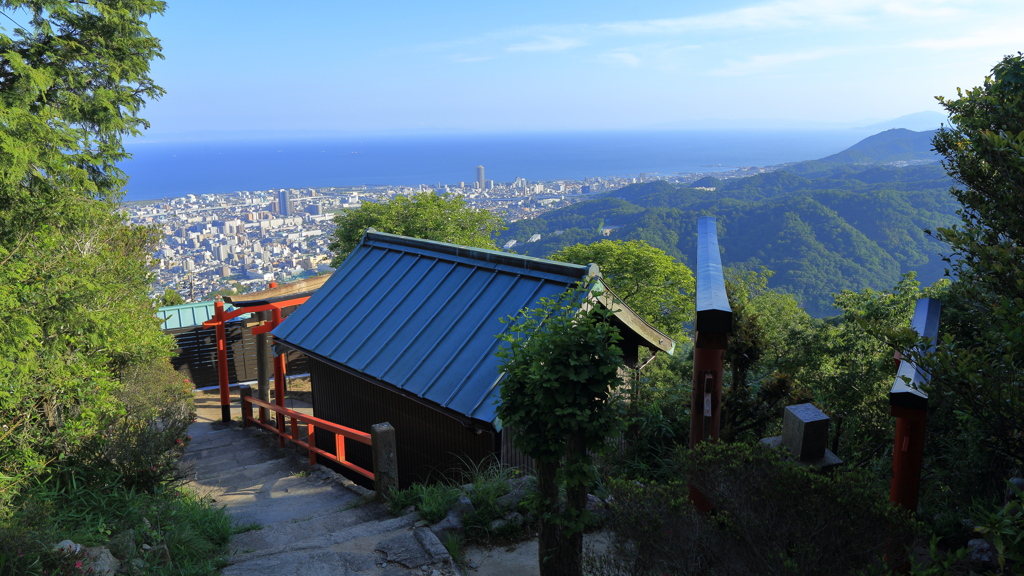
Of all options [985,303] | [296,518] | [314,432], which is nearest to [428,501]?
[296,518]

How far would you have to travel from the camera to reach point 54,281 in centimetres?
760

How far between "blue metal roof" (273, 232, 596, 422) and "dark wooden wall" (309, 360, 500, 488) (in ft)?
1.44

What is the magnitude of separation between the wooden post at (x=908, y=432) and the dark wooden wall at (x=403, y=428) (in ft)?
13.2

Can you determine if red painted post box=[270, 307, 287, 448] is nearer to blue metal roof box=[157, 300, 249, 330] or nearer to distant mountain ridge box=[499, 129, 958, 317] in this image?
blue metal roof box=[157, 300, 249, 330]

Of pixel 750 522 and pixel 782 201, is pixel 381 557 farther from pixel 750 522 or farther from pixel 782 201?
pixel 782 201

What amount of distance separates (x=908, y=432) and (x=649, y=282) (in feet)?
77.8

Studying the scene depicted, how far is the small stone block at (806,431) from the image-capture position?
16.5ft

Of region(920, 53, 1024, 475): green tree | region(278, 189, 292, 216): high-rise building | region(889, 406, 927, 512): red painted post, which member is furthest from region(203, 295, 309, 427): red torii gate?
region(278, 189, 292, 216): high-rise building

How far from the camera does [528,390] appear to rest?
15.3 feet

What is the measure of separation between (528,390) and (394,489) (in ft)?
11.6

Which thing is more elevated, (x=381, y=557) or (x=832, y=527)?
(x=832, y=527)

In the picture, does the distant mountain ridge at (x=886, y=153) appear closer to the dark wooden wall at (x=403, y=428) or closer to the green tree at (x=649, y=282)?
the green tree at (x=649, y=282)

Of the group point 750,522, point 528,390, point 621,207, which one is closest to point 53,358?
point 528,390

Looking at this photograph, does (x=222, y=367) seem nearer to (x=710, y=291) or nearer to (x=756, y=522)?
(x=710, y=291)
